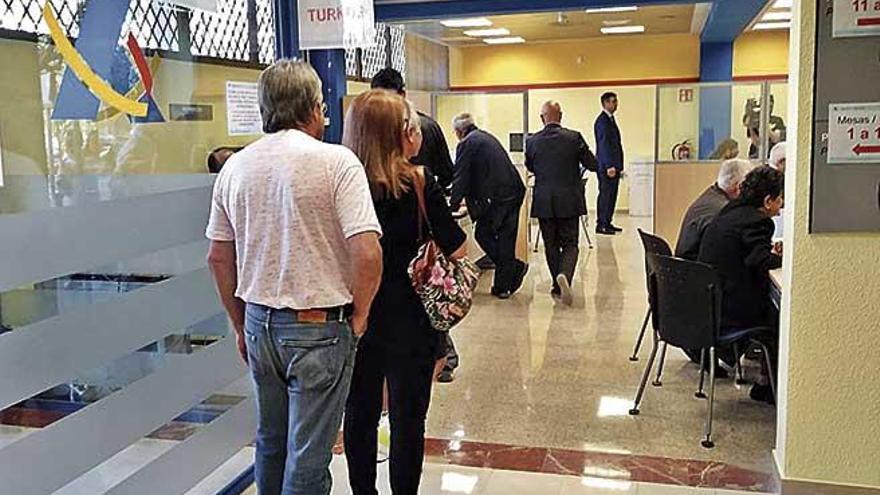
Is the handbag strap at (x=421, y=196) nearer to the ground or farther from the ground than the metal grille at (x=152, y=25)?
nearer to the ground

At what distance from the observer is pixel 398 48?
945cm

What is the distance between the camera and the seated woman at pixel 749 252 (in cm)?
354

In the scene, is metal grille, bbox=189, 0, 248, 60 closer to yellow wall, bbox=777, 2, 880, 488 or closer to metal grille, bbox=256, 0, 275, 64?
metal grille, bbox=256, 0, 275, 64

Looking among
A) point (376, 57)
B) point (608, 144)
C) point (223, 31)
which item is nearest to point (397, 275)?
point (223, 31)

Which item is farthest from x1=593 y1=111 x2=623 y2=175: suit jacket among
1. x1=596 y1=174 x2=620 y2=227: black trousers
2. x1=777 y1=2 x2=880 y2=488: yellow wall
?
x1=777 y1=2 x2=880 y2=488: yellow wall

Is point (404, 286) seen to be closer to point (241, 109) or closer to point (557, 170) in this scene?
point (241, 109)

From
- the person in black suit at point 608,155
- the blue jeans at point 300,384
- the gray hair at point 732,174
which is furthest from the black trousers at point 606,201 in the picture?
the blue jeans at point 300,384

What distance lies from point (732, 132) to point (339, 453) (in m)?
5.42

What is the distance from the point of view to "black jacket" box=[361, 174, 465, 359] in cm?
229

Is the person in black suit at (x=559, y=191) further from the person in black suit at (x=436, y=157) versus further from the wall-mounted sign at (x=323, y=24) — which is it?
the wall-mounted sign at (x=323, y=24)

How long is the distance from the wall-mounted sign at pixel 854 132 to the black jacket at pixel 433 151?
1.95 m

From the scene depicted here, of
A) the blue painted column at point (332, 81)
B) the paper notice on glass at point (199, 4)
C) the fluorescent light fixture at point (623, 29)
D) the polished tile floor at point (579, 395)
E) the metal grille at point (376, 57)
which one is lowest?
the polished tile floor at point (579, 395)

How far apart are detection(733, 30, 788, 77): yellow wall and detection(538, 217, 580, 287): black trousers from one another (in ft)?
21.0

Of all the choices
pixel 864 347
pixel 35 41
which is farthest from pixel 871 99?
pixel 35 41
